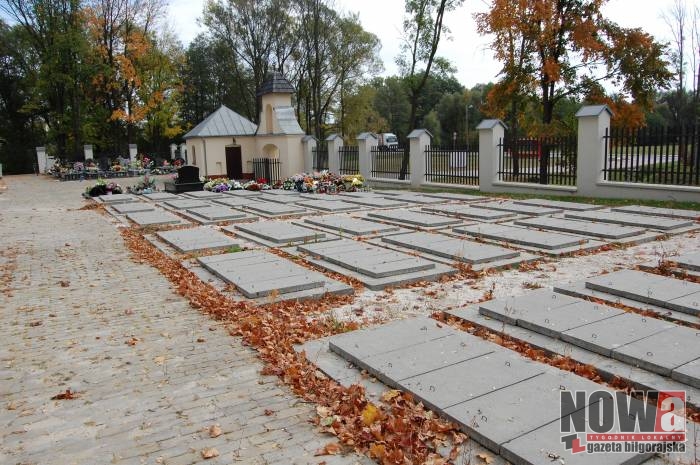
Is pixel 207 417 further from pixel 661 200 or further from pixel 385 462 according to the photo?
pixel 661 200

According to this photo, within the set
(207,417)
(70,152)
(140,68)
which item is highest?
(140,68)

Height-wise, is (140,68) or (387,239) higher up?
(140,68)

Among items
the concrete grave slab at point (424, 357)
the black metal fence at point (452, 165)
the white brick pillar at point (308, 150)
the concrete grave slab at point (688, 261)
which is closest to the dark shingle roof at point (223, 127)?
the white brick pillar at point (308, 150)

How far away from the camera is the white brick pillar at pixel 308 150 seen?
25891 millimetres

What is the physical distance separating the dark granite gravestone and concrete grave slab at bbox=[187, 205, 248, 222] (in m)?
6.98

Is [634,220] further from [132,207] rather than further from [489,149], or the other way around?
[132,207]

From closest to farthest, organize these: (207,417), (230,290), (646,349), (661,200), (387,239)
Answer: (207,417) < (646,349) < (230,290) < (387,239) < (661,200)

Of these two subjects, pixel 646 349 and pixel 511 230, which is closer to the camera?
pixel 646 349

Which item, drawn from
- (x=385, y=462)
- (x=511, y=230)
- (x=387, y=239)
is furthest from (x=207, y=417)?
(x=511, y=230)

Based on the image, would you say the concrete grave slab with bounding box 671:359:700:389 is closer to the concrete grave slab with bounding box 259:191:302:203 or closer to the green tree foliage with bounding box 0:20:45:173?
the concrete grave slab with bounding box 259:191:302:203

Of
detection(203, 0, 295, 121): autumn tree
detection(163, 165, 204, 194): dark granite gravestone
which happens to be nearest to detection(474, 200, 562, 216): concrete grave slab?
detection(163, 165, 204, 194): dark granite gravestone

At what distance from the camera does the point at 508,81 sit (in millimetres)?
21234

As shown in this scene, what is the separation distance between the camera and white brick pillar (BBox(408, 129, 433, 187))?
20781 mm

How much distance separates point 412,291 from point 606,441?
3.78 metres
